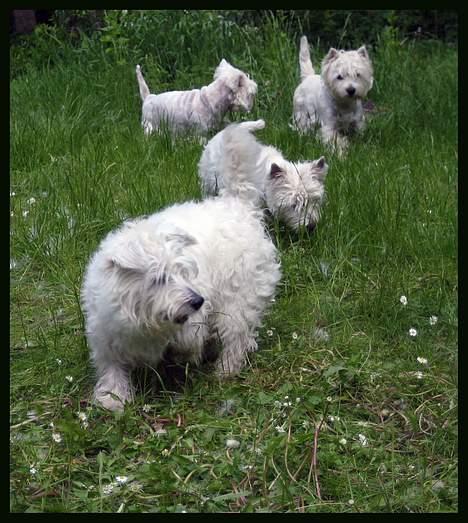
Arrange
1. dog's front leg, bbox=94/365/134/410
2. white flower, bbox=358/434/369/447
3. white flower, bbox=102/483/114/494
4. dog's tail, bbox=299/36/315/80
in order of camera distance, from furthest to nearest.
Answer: dog's tail, bbox=299/36/315/80, dog's front leg, bbox=94/365/134/410, white flower, bbox=358/434/369/447, white flower, bbox=102/483/114/494

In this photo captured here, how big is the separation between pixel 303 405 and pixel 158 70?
6.97 metres

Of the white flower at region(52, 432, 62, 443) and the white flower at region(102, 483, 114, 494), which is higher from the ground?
the white flower at region(52, 432, 62, 443)

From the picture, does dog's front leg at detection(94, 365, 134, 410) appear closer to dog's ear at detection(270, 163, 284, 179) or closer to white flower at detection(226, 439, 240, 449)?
white flower at detection(226, 439, 240, 449)

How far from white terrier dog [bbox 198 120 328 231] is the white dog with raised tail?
55 centimetres

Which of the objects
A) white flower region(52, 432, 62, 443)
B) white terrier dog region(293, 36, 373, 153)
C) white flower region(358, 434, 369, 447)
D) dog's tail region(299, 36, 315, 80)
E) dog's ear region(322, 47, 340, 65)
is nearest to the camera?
white flower region(52, 432, 62, 443)

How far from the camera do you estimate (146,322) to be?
4.02m

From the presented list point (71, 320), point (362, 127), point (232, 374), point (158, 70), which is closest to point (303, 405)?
point (232, 374)

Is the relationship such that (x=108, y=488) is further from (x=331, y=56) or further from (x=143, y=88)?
(x=331, y=56)

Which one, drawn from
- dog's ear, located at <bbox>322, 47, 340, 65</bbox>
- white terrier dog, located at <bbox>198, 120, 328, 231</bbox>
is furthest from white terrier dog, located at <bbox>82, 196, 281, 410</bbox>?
dog's ear, located at <bbox>322, 47, 340, 65</bbox>

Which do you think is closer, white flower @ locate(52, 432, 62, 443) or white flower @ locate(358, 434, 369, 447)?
white flower @ locate(52, 432, 62, 443)

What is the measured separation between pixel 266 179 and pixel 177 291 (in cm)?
258

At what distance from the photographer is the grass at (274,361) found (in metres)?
3.57

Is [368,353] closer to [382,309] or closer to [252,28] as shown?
[382,309]

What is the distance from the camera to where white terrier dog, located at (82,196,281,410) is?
4.00 metres
